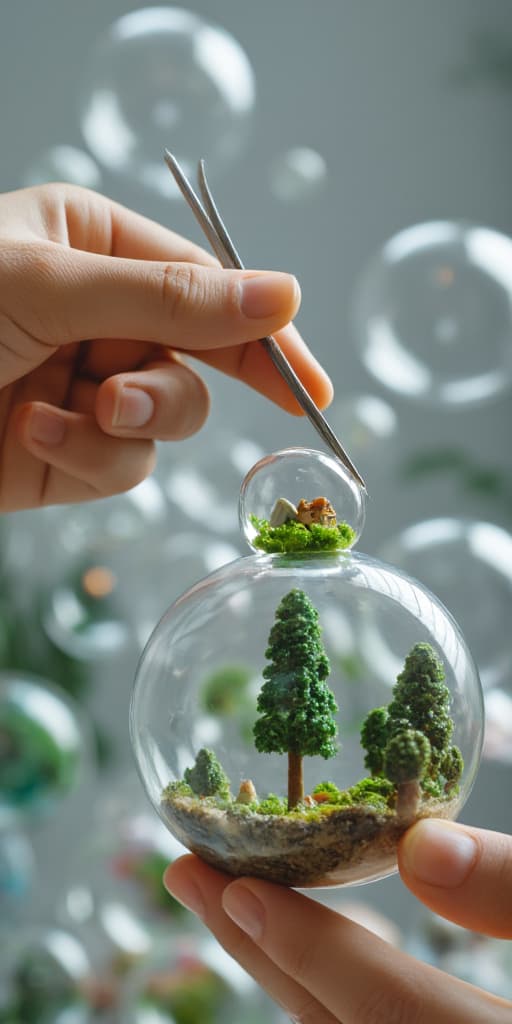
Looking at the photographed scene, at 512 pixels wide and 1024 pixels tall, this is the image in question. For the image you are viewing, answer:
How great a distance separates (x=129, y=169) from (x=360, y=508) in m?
1.33

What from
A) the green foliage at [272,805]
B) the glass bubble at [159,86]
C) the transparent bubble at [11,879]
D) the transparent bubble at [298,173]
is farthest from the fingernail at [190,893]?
the transparent bubble at [298,173]

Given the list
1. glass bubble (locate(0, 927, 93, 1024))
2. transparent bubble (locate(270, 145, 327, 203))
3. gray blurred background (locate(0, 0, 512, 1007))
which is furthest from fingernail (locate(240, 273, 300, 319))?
gray blurred background (locate(0, 0, 512, 1007))

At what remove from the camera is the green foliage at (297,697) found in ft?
2.38

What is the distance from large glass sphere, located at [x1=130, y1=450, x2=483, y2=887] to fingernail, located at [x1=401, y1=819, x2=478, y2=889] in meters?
0.02

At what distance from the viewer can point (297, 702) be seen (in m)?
0.72

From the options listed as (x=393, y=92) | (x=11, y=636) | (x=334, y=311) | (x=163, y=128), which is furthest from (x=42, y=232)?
(x=393, y=92)

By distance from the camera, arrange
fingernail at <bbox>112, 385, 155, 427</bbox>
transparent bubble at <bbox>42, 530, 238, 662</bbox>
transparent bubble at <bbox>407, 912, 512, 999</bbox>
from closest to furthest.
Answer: fingernail at <bbox>112, 385, 155, 427</bbox>
transparent bubble at <bbox>407, 912, 512, 999</bbox>
transparent bubble at <bbox>42, 530, 238, 662</bbox>

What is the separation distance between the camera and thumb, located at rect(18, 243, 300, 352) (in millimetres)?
880

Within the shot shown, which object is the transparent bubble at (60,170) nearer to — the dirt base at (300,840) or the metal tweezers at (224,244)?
the metal tweezers at (224,244)

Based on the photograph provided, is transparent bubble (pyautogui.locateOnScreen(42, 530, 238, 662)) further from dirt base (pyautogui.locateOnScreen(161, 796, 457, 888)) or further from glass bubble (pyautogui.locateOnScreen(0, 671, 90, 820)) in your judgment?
dirt base (pyautogui.locateOnScreen(161, 796, 457, 888))

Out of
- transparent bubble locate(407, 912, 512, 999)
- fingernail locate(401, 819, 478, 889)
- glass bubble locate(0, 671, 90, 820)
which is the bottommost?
transparent bubble locate(407, 912, 512, 999)

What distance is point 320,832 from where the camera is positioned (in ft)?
2.35

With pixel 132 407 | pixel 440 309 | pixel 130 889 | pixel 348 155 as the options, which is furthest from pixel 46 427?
pixel 348 155

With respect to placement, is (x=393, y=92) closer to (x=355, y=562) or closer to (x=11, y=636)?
(x=11, y=636)
